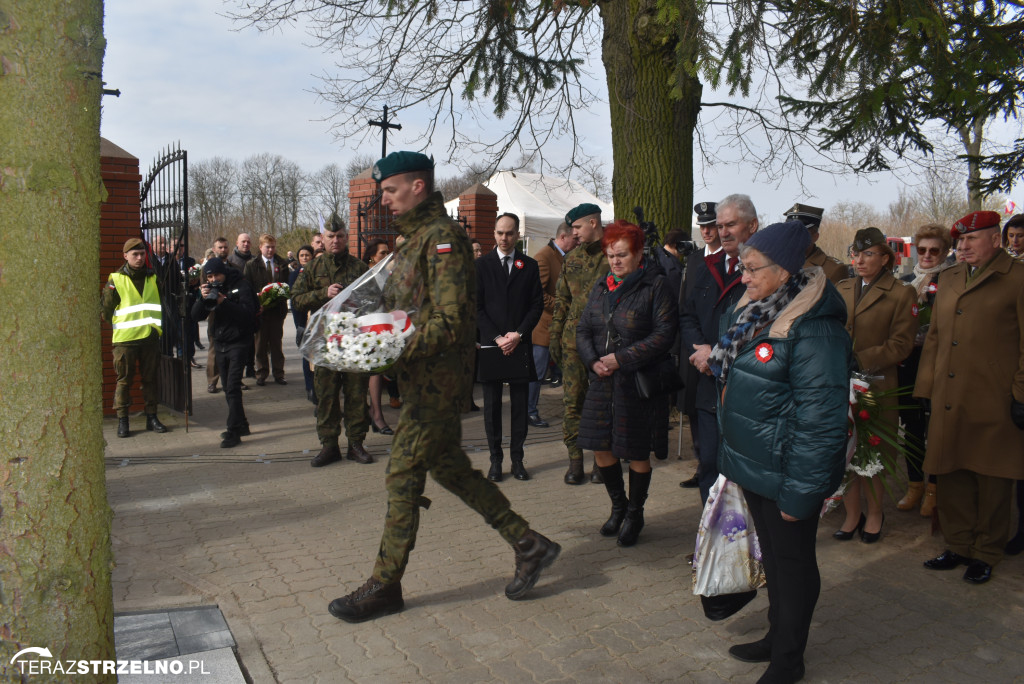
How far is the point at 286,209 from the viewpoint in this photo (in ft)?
194

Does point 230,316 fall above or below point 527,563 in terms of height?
above

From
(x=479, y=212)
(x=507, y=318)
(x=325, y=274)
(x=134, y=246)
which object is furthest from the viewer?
(x=479, y=212)

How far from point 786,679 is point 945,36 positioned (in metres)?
4.57

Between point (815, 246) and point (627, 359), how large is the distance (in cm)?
181

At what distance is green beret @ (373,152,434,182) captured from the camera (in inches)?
159

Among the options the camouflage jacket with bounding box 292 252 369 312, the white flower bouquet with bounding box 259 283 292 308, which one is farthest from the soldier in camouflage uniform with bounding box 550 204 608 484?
the white flower bouquet with bounding box 259 283 292 308

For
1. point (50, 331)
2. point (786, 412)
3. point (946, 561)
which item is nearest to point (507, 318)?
point (946, 561)

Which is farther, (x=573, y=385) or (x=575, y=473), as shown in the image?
(x=575, y=473)

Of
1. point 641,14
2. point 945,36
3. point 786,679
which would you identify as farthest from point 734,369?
point 641,14

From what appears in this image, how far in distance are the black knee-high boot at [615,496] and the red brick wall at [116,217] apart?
6.19 meters

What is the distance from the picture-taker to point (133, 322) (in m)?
8.25

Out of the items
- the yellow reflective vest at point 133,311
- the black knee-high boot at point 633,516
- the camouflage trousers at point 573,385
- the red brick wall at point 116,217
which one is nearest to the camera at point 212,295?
the yellow reflective vest at point 133,311

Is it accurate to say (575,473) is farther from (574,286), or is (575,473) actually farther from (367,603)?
(367,603)

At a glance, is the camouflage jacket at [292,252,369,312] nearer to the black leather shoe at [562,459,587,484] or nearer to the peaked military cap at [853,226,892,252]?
the black leather shoe at [562,459,587,484]
